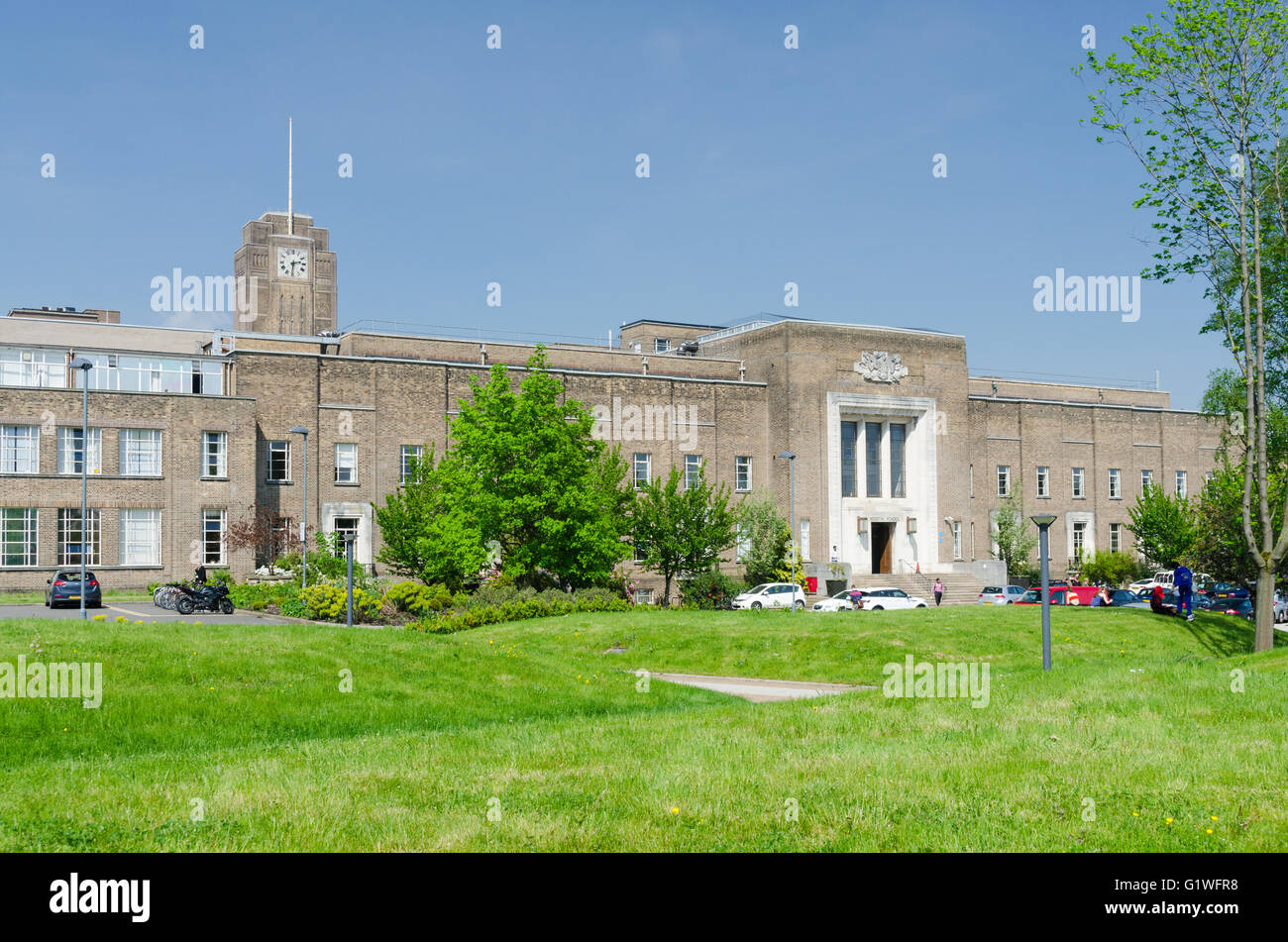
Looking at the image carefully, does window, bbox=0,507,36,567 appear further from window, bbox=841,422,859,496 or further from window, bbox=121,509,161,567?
window, bbox=841,422,859,496

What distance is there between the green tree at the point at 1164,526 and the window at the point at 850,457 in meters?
18.4

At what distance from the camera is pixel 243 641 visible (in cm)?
1980

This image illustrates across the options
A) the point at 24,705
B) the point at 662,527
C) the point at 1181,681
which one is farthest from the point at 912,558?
the point at 24,705

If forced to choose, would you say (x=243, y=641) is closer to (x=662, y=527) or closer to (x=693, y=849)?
(x=693, y=849)

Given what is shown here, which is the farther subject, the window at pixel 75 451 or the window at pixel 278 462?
the window at pixel 278 462

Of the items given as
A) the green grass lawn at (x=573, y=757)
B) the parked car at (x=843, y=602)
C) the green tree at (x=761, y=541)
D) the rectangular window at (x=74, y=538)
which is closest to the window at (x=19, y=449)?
the rectangular window at (x=74, y=538)

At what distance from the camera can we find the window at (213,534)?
5400 cm

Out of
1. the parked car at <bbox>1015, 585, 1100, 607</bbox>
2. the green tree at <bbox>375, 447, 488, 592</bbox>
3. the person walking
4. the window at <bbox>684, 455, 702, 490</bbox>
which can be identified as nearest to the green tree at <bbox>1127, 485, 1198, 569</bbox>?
the parked car at <bbox>1015, 585, 1100, 607</bbox>

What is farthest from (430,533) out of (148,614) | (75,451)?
(75,451)

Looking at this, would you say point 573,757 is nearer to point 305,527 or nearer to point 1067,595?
point 305,527

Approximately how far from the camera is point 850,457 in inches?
2785

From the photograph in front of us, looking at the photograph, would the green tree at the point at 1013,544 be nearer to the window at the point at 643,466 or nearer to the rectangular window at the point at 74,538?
the window at the point at 643,466

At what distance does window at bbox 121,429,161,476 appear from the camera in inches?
2084

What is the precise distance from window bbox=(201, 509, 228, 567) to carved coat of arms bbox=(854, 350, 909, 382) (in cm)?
3653
